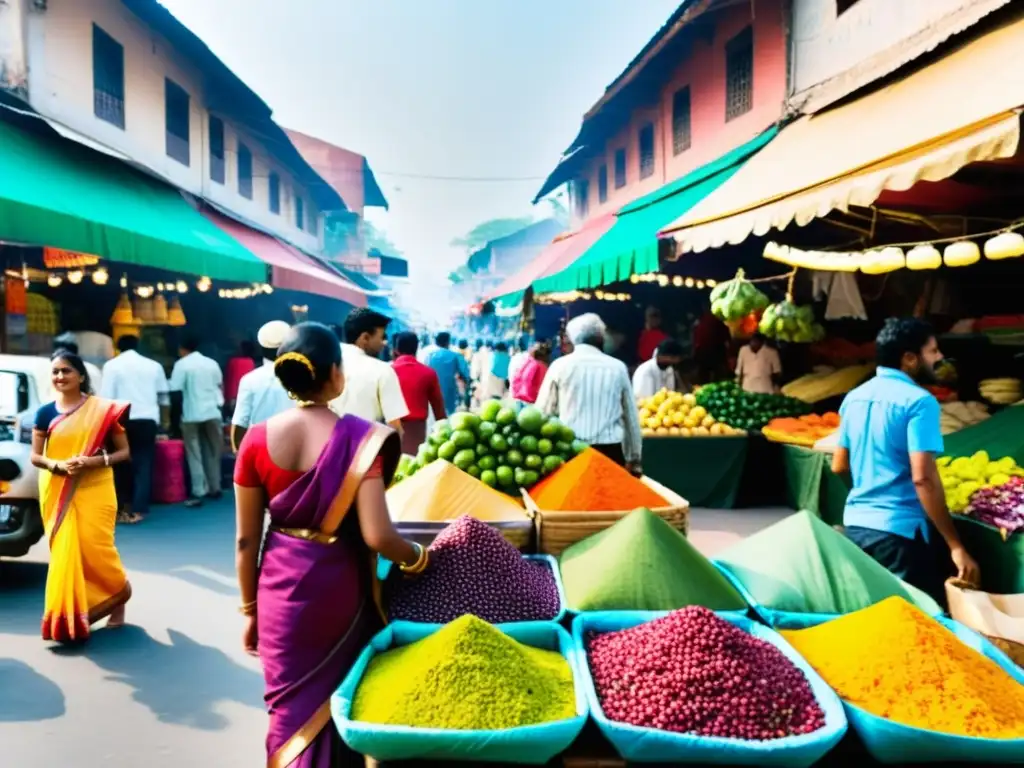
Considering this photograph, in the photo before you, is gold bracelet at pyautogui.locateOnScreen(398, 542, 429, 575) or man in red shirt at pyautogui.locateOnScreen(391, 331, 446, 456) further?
man in red shirt at pyautogui.locateOnScreen(391, 331, 446, 456)

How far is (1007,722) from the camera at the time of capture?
1.81m

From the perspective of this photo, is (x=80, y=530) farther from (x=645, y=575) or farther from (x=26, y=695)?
(x=645, y=575)

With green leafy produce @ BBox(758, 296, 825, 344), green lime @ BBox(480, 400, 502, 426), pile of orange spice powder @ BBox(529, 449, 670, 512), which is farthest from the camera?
green leafy produce @ BBox(758, 296, 825, 344)

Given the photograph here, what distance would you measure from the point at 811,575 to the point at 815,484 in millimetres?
4583

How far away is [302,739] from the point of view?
2.12 m

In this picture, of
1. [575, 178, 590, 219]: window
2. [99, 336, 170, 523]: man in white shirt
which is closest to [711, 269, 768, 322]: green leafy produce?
[99, 336, 170, 523]: man in white shirt

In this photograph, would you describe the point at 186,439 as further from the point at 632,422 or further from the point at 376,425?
the point at 376,425

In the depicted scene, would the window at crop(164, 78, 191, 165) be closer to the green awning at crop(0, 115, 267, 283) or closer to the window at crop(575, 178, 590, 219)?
the green awning at crop(0, 115, 267, 283)

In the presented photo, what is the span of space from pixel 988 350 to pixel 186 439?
329 inches

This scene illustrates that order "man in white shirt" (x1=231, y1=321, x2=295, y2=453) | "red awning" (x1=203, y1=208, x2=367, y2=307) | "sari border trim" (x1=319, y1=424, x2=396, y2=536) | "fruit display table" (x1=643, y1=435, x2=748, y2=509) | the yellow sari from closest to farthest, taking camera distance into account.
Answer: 1. "sari border trim" (x1=319, y1=424, x2=396, y2=536)
2. the yellow sari
3. "man in white shirt" (x1=231, y1=321, x2=295, y2=453)
4. "fruit display table" (x1=643, y1=435, x2=748, y2=509)
5. "red awning" (x1=203, y1=208, x2=367, y2=307)

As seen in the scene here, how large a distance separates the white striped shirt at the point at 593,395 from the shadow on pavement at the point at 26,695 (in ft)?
10.2

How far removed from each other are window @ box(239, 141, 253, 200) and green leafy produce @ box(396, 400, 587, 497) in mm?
15786

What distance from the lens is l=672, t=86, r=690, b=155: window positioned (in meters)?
12.9

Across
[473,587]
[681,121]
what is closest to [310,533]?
[473,587]
